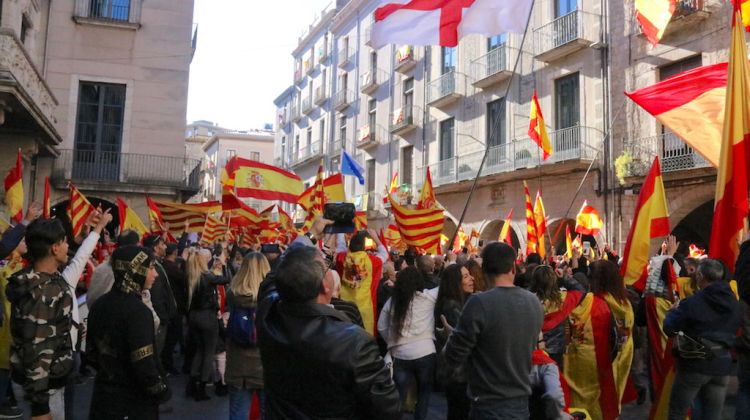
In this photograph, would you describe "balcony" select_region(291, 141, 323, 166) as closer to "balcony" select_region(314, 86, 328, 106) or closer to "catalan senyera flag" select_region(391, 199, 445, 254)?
"balcony" select_region(314, 86, 328, 106)

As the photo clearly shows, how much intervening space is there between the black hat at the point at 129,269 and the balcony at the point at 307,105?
114ft

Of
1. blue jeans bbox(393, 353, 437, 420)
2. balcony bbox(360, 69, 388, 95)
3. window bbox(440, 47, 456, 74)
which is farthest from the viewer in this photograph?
balcony bbox(360, 69, 388, 95)

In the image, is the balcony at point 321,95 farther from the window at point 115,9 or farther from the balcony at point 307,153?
the window at point 115,9

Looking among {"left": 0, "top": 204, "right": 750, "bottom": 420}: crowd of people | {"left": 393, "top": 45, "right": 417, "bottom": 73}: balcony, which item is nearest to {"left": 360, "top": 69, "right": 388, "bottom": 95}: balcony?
{"left": 393, "top": 45, "right": 417, "bottom": 73}: balcony

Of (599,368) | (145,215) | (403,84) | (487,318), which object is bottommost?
(599,368)

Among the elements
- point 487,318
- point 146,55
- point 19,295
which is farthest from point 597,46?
point 19,295

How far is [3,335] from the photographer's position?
426 centimetres

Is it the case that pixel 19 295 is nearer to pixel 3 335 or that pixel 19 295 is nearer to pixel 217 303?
pixel 3 335

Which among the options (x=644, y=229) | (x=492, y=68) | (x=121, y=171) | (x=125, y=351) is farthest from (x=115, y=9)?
(x=125, y=351)

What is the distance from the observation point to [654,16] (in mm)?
13555

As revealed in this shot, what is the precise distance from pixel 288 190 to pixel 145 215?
7.26 metres

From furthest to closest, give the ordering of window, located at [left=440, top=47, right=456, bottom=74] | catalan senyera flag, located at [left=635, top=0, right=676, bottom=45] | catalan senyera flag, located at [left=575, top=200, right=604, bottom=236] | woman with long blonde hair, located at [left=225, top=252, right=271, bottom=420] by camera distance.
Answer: window, located at [left=440, top=47, right=456, bottom=74], catalan senyera flag, located at [left=575, top=200, right=604, bottom=236], catalan senyera flag, located at [left=635, top=0, right=676, bottom=45], woman with long blonde hair, located at [left=225, top=252, right=271, bottom=420]

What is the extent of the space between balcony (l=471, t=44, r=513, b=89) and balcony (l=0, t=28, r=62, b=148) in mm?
12803

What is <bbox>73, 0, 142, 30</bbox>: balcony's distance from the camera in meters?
17.6
